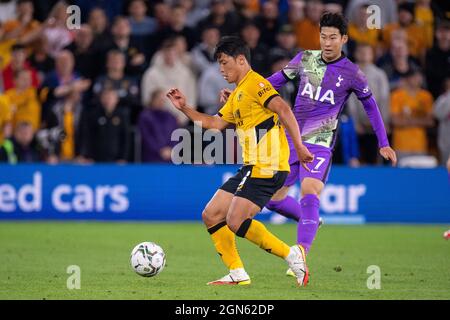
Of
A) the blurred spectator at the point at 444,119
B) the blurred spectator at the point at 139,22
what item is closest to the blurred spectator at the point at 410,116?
the blurred spectator at the point at 444,119

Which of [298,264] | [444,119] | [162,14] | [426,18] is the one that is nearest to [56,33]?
[162,14]

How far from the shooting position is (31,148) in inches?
661

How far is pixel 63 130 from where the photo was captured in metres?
16.8

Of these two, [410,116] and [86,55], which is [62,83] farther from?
[410,116]

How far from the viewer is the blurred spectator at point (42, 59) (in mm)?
17703

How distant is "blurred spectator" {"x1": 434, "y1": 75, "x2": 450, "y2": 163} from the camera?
54.5 feet

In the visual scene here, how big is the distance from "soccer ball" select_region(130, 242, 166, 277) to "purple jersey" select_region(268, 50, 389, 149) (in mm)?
1929

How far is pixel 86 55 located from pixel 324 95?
27.6 ft

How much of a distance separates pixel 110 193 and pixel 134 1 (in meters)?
3.73

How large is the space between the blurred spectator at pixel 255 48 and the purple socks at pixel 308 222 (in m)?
7.47

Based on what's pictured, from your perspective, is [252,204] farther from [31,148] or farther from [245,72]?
[31,148]

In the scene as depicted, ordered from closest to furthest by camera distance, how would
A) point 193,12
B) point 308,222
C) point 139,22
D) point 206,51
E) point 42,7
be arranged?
point 308,222 < point 206,51 < point 139,22 < point 42,7 < point 193,12

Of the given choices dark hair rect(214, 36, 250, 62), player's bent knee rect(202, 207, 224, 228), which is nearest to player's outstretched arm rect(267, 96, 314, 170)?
dark hair rect(214, 36, 250, 62)

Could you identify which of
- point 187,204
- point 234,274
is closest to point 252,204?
point 234,274
